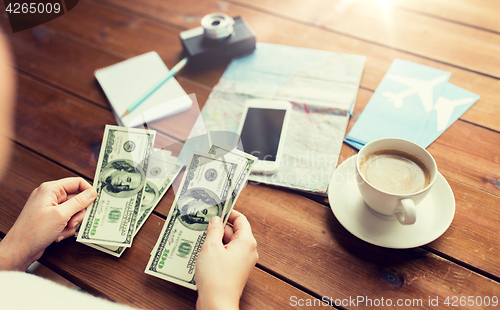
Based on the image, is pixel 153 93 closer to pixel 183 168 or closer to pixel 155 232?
pixel 183 168

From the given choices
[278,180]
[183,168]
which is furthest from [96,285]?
[278,180]

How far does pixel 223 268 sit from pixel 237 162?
0.26 metres

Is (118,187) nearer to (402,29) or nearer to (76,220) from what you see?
(76,220)

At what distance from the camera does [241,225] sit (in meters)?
0.64

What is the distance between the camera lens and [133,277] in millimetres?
638

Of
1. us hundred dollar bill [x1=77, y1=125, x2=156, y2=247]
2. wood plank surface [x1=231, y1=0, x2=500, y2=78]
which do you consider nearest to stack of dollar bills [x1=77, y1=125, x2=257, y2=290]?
us hundred dollar bill [x1=77, y1=125, x2=156, y2=247]

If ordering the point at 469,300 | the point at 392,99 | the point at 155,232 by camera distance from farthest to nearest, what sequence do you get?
the point at 392,99, the point at 155,232, the point at 469,300

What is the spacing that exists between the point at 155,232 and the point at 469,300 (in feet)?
2.07

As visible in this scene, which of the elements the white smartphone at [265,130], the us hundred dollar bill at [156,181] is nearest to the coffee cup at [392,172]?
the white smartphone at [265,130]

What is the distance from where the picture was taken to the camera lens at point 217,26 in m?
0.98

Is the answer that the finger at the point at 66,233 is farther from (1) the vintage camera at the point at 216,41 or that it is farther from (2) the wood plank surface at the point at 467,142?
(1) the vintage camera at the point at 216,41

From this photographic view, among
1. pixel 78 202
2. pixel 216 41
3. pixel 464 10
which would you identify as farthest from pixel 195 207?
pixel 464 10

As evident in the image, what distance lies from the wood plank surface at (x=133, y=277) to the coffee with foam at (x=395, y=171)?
27 centimetres

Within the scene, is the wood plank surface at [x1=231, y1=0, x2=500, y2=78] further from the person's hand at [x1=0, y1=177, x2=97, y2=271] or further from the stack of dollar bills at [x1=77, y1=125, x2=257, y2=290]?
the person's hand at [x1=0, y1=177, x2=97, y2=271]
